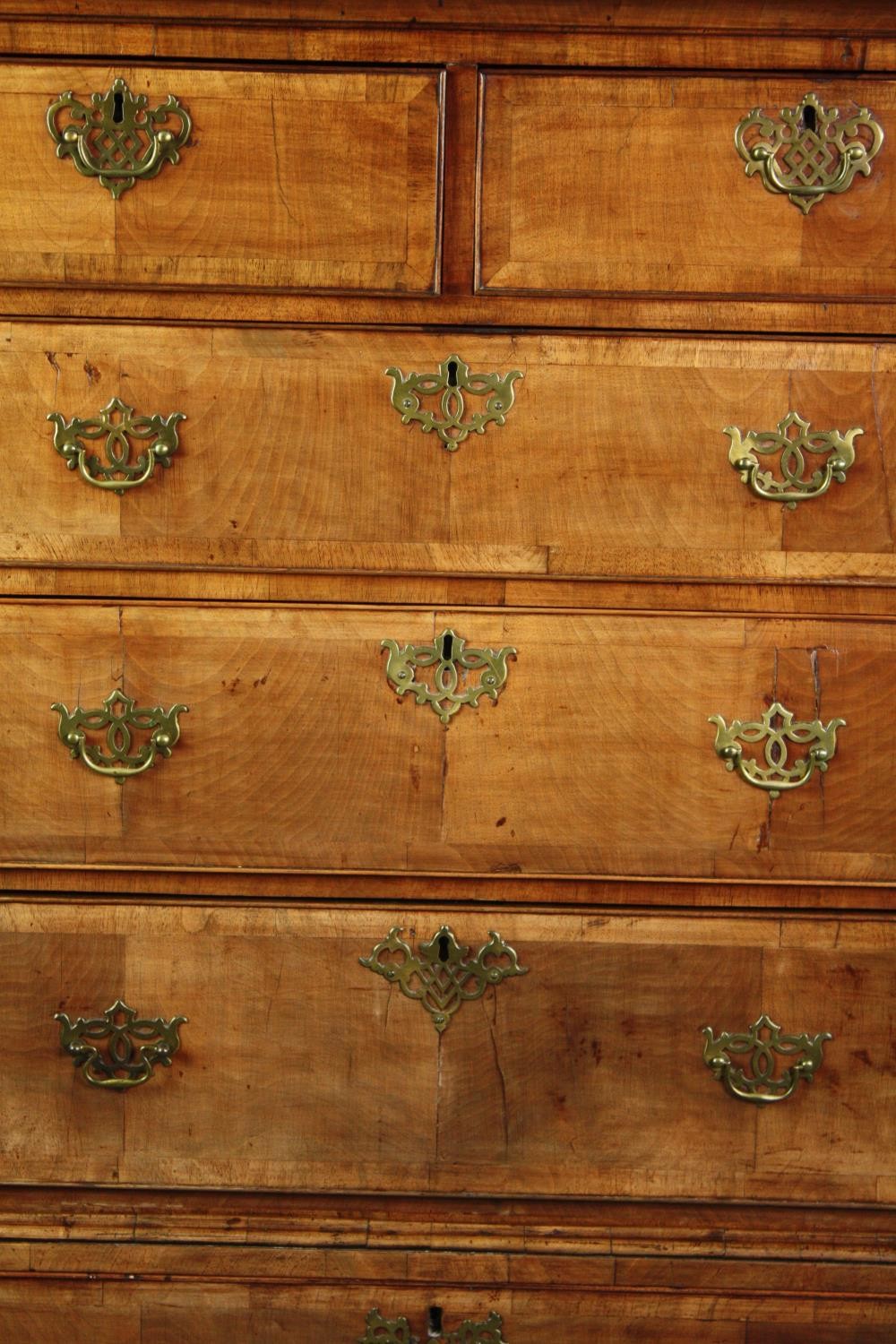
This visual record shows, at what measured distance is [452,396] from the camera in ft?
4.30

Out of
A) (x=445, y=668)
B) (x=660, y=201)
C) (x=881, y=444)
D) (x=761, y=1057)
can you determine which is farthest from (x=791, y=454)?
(x=761, y=1057)

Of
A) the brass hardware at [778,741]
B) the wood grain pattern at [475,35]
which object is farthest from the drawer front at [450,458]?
the wood grain pattern at [475,35]

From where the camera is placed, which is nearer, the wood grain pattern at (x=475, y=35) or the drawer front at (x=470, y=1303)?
the wood grain pattern at (x=475, y=35)

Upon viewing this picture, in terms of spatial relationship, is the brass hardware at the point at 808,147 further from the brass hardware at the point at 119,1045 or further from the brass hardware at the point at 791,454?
the brass hardware at the point at 119,1045

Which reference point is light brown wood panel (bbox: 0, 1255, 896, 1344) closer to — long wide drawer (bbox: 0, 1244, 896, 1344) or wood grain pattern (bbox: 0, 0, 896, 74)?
long wide drawer (bbox: 0, 1244, 896, 1344)

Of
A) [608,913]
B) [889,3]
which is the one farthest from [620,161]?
[608,913]

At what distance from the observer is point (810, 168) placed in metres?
1.29

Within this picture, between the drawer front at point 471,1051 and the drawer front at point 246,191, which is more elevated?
the drawer front at point 246,191

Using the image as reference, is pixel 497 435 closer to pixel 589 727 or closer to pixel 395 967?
pixel 589 727

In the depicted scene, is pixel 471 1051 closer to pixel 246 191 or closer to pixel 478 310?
pixel 478 310

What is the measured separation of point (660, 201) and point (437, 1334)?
1179 mm

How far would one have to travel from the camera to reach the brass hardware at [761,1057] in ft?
4.44

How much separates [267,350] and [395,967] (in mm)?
639

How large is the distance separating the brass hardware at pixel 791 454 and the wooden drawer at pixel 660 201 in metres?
0.13
